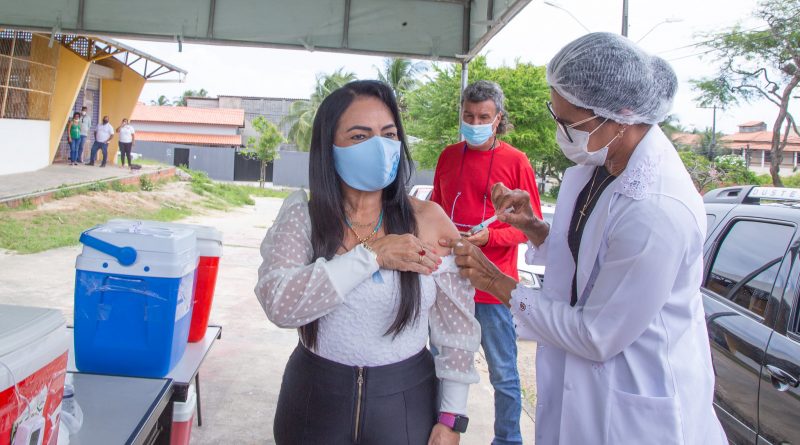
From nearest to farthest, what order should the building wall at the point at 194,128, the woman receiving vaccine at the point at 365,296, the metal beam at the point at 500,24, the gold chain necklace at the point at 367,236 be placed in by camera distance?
1. the woman receiving vaccine at the point at 365,296
2. the gold chain necklace at the point at 367,236
3. the metal beam at the point at 500,24
4. the building wall at the point at 194,128

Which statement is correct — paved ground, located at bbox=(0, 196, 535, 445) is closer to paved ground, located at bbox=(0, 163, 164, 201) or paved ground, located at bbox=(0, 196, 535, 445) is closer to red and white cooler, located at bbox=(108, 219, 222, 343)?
red and white cooler, located at bbox=(108, 219, 222, 343)

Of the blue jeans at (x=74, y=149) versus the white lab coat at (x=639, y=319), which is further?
the blue jeans at (x=74, y=149)

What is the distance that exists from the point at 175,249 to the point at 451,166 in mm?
1894

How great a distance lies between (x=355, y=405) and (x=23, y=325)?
3.09 ft

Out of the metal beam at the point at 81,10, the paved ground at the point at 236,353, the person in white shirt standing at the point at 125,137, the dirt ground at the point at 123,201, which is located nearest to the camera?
the paved ground at the point at 236,353

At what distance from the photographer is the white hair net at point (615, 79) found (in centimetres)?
149

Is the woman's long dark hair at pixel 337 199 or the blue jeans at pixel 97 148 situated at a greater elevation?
the blue jeans at pixel 97 148

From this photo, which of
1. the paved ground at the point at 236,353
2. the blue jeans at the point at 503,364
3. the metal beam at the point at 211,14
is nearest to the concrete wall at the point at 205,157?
the paved ground at the point at 236,353

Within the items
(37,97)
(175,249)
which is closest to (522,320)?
(175,249)

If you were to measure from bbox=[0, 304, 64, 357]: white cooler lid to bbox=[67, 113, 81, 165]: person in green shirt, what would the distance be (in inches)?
720

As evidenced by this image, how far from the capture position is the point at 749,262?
310 cm

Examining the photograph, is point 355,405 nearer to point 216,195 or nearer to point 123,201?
point 123,201

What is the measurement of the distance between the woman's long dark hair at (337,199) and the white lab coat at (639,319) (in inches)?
14.8

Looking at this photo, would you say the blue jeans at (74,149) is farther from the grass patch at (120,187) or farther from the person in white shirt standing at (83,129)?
the grass patch at (120,187)
